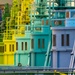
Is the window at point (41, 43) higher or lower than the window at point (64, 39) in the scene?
lower

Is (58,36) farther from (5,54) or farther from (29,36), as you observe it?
(5,54)

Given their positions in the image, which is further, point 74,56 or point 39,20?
point 39,20

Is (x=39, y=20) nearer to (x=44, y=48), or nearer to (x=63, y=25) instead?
(x=44, y=48)

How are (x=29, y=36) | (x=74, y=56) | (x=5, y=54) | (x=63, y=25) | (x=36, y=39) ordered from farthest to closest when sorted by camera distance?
(x=5, y=54) < (x=29, y=36) < (x=36, y=39) < (x=63, y=25) < (x=74, y=56)

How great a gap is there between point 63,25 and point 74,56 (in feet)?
12.2

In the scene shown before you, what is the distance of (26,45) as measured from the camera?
62219 mm

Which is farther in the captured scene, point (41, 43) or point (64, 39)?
point (41, 43)

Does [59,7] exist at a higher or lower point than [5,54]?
higher

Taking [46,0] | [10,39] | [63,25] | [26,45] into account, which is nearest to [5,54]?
[10,39]

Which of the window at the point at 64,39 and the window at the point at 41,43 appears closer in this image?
the window at the point at 64,39

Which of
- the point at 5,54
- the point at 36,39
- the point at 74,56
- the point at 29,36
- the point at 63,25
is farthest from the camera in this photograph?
the point at 5,54

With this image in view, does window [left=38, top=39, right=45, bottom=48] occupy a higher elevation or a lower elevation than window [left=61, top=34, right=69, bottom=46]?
lower

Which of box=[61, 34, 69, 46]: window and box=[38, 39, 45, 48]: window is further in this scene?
box=[38, 39, 45, 48]: window

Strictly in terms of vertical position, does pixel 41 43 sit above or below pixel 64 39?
below
